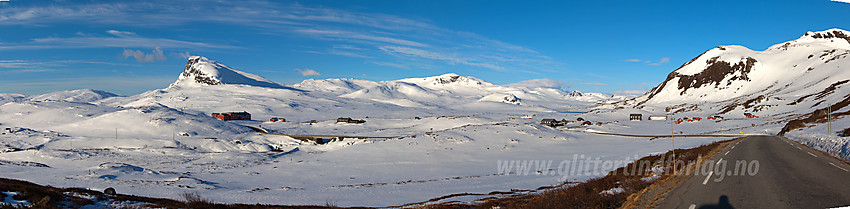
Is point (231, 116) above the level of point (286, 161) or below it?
above

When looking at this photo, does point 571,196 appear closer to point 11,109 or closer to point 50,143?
point 50,143

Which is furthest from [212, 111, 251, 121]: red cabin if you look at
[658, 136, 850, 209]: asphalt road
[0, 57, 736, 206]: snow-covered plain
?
[658, 136, 850, 209]: asphalt road

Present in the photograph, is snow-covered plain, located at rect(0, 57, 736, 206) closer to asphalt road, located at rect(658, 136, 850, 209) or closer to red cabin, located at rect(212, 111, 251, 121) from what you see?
asphalt road, located at rect(658, 136, 850, 209)

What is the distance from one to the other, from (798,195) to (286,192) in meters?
30.4

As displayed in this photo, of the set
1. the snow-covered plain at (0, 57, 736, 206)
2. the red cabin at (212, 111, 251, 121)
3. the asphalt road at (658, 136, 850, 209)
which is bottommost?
the snow-covered plain at (0, 57, 736, 206)

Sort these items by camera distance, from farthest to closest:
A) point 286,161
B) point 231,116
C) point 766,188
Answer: point 231,116
point 286,161
point 766,188

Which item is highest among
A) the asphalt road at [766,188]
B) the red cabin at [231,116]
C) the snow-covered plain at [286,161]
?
the red cabin at [231,116]

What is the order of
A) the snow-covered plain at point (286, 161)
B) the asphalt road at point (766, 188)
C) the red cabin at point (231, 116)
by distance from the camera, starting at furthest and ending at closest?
the red cabin at point (231, 116) → the snow-covered plain at point (286, 161) → the asphalt road at point (766, 188)

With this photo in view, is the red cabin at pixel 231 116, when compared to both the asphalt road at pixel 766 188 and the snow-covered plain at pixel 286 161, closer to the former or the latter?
the snow-covered plain at pixel 286 161

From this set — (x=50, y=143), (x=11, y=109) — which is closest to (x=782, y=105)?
(x=50, y=143)

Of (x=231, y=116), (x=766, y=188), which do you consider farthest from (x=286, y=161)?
(x=231, y=116)

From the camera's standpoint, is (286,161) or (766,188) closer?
(766,188)

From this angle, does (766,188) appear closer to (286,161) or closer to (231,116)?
(286,161)

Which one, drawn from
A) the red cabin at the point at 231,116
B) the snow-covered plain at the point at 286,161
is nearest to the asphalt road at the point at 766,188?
the snow-covered plain at the point at 286,161
